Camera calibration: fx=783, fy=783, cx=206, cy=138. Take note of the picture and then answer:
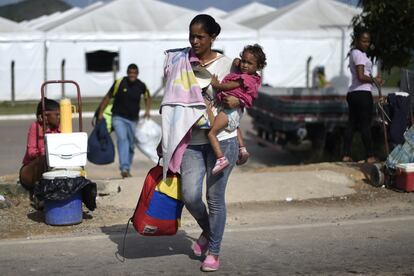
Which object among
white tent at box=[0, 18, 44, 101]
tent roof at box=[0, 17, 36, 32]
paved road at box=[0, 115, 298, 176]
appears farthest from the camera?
tent roof at box=[0, 17, 36, 32]

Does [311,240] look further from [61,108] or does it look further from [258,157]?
[258,157]

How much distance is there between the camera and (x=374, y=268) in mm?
6004

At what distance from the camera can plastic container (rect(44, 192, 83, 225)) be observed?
7.27 m

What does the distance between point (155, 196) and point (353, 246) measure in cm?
196

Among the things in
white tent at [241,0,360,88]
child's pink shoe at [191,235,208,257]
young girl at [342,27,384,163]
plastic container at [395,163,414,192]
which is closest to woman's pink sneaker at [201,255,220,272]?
child's pink shoe at [191,235,208,257]

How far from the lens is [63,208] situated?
23.9 feet

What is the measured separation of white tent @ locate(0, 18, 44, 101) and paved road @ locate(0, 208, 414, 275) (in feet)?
66.0

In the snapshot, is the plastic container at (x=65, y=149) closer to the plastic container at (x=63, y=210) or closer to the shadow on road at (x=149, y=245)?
the plastic container at (x=63, y=210)

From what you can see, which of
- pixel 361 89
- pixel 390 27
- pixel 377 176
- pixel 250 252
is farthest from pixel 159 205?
pixel 390 27

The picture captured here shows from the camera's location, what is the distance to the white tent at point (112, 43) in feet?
88.5

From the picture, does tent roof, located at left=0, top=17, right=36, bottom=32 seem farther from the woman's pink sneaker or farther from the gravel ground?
the woman's pink sneaker

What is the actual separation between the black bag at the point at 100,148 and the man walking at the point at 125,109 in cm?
80

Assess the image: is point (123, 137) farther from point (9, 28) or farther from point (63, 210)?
point (9, 28)

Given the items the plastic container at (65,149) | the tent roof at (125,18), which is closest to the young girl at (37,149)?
the plastic container at (65,149)
